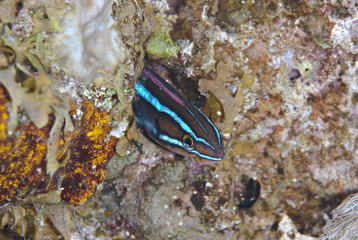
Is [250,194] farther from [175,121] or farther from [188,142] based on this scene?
[175,121]

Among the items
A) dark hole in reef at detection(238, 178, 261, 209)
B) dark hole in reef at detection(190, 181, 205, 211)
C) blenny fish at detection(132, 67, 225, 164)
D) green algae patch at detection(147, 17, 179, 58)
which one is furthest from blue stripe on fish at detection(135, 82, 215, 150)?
dark hole in reef at detection(238, 178, 261, 209)

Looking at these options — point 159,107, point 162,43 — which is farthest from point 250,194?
point 162,43

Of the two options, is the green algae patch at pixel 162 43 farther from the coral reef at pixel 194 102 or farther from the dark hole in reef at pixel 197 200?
the dark hole in reef at pixel 197 200

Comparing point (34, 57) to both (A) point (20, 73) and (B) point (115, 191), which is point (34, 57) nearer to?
(A) point (20, 73)

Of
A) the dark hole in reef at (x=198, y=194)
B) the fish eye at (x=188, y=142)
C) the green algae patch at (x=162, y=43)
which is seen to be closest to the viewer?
the fish eye at (x=188, y=142)

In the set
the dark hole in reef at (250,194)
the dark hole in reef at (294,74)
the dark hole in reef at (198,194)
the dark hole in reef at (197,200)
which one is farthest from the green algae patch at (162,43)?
the dark hole in reef at (250,194)

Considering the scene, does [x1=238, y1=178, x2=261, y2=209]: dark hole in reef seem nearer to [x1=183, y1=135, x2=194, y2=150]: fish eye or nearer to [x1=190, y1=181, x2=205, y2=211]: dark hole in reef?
[x1=190, y1=181, x2=205, y2=211]: dark hole in reef
